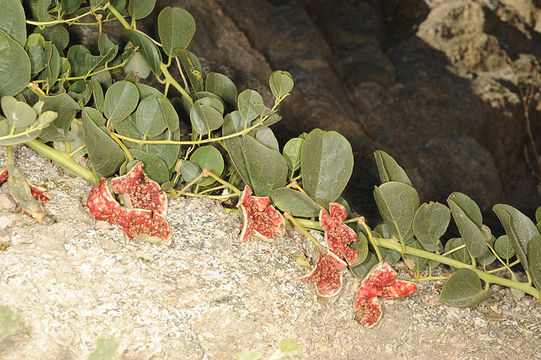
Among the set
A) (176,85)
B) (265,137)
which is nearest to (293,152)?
(265,137)

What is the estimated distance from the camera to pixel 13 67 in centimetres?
64

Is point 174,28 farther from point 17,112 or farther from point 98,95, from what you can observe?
point 17,112

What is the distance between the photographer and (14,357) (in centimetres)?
58

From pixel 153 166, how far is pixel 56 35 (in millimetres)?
233

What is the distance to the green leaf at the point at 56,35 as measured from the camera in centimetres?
78

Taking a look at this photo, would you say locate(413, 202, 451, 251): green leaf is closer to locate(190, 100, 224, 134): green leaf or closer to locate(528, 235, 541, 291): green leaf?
locate(528, 235, 541, 291): green leaf

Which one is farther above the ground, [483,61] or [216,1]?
[216,1]

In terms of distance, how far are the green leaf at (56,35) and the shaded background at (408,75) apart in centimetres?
38

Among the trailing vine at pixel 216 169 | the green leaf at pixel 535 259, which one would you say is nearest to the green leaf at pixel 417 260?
the trailing vine at pixel 216 169

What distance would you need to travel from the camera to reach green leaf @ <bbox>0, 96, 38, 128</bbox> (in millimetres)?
558

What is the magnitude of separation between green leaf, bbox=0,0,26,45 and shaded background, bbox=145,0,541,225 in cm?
53

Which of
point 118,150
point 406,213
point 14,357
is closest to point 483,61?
point 406,213

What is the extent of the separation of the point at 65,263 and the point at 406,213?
1.23 ft

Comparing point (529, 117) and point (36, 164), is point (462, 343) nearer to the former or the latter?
point (36, 164)
